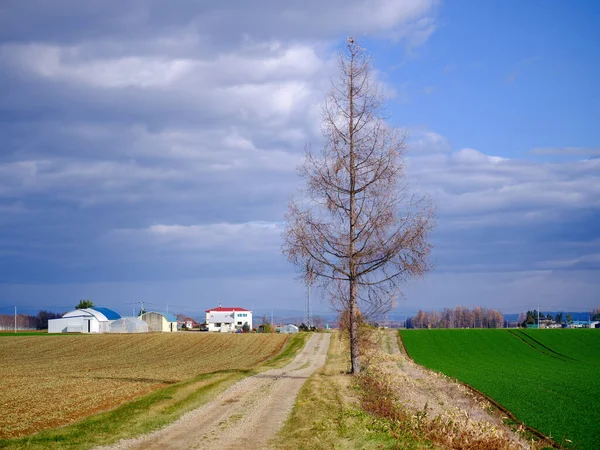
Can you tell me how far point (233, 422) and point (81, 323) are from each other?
100454 millimetres

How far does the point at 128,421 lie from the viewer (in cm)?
1552

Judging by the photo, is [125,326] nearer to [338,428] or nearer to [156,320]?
[156,320]

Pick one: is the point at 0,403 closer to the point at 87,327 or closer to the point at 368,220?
the point at 368,220

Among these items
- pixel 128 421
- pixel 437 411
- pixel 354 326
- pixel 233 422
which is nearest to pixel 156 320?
pixel 354 326

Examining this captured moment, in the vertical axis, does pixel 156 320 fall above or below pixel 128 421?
below

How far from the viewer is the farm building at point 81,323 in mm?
107562

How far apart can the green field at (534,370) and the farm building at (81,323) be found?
58.3 meters

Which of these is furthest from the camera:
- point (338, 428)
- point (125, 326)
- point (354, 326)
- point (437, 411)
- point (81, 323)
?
point (81, 323)

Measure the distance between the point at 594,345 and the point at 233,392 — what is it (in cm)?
5766

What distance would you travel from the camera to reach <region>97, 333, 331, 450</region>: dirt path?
12.9 m

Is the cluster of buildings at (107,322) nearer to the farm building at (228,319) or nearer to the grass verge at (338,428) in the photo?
the farm building at (228,319)

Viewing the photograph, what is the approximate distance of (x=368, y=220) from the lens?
24625 millimetres

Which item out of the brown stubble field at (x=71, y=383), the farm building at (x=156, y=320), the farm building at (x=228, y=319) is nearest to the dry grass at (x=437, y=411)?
the brown stubble field at (x=71, y=383)

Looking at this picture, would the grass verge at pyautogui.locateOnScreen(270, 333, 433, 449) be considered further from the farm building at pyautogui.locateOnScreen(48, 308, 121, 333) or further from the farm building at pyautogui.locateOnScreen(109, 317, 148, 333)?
the farm building at pyautogui.locateOnScreen(48, 308, 121, 333)
